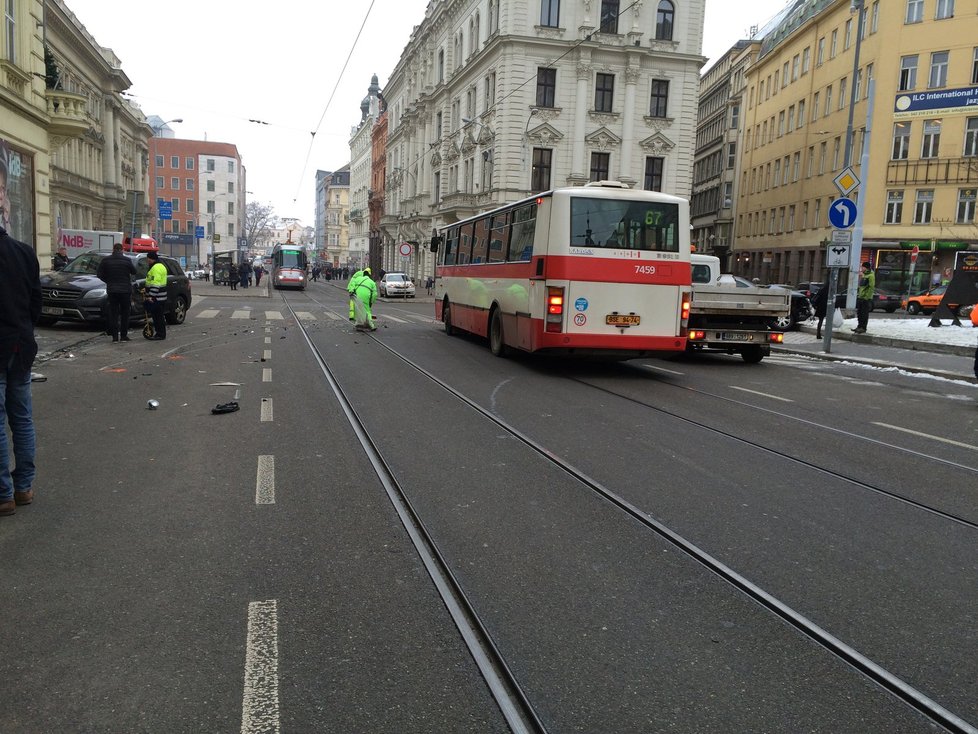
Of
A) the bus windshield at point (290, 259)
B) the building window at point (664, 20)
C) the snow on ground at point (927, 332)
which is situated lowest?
the snow on ground at point (927, 332)

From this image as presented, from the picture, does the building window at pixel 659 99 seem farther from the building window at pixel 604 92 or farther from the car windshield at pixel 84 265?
the car windshield at pixel 84 265

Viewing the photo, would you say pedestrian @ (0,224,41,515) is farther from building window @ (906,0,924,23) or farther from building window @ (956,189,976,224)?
building window @ (906,0,924,23)

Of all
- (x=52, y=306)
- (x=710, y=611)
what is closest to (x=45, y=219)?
(x=52, y=306)

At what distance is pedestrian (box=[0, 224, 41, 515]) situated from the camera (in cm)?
498

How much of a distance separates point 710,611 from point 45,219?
22368mm

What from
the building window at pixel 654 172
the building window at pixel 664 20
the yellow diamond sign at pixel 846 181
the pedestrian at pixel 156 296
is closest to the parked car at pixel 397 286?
the building window at pixel 654 172

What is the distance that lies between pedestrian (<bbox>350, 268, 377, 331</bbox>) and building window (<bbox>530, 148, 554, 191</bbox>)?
2751 centimetres

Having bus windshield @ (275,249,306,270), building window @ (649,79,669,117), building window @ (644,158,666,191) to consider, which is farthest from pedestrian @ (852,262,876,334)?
bus windshield @ (275,249,306,270)

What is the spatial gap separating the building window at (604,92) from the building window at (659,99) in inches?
97.4

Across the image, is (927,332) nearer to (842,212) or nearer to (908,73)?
(842,212)

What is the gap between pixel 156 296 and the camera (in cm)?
1609

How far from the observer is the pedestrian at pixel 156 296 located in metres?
16.1

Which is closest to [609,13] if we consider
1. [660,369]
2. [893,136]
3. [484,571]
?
[893,136]

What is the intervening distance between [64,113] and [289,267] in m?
34.8
